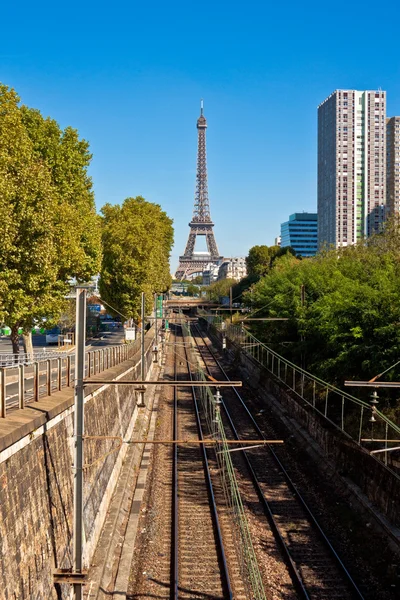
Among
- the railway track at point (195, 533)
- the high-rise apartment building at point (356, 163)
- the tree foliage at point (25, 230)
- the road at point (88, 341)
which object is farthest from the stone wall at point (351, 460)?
the high-rise apartment building at point (356, 163)

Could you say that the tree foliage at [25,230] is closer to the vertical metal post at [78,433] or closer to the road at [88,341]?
the vertical metal post at [78,433]

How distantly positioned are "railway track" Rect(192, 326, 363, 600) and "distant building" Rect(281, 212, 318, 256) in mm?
151918

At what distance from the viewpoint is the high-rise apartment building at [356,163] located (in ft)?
412

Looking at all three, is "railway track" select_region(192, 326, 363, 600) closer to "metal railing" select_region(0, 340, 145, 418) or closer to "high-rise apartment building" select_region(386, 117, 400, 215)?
"metal railing" select_region(0, 340, 145, 418)

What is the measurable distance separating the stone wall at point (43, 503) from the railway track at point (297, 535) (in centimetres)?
438

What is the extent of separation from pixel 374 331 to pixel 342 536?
6.73m

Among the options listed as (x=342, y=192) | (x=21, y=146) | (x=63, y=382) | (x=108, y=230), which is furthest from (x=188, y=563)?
(x=342, y=192)

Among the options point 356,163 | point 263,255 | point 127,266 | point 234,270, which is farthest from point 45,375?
point 234,270

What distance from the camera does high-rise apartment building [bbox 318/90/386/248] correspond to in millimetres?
125438

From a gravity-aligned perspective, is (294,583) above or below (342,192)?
below

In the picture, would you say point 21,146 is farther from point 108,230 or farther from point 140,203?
point 140,203

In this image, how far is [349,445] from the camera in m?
16.4

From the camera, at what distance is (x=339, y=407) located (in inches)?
778

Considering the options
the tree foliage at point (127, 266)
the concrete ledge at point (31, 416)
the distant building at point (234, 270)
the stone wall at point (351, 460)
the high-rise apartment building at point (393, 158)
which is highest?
the high-rise apartment building at point (393, 158)
